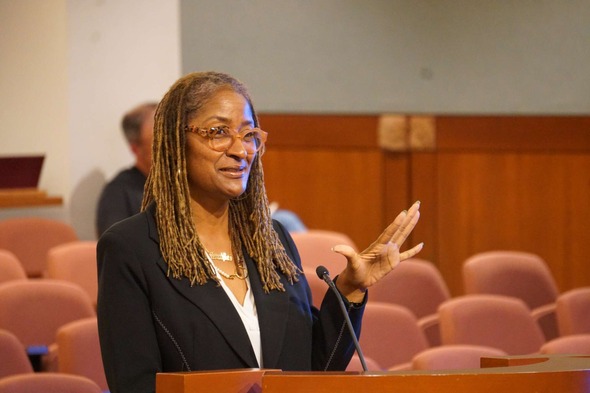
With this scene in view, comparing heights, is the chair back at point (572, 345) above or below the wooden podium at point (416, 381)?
below

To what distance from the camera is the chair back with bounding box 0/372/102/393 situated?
9.60 ft

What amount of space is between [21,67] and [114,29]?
63 centimetres

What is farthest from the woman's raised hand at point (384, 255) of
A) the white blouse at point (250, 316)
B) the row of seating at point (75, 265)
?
the row of seating at point (75, 265)

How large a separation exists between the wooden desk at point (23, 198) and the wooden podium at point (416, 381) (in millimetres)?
4986

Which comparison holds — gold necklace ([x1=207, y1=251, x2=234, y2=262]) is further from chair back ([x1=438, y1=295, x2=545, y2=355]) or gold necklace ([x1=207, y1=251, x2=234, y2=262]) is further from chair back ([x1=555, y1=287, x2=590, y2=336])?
chair back ([x1=555, y1=287, x2=590, y2=336])

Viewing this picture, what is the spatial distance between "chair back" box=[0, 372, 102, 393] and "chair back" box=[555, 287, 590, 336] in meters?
2.56

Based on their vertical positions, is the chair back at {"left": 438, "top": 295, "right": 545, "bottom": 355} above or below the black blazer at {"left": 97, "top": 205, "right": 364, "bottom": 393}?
below

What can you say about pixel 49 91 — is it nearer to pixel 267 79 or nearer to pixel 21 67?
pixel 21 67

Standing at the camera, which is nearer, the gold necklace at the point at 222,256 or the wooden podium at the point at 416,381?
the wooden podium at the point at 416,381

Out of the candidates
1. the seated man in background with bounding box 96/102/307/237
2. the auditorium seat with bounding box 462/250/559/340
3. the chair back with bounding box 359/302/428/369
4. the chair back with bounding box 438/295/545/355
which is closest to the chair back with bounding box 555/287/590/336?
the chair back with bounding box 438/295/545/355

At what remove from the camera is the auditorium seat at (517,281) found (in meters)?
5.47

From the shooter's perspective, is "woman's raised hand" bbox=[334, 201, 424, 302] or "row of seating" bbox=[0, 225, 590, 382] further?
"row of seating" bbox=[0, 225, 590, 382]

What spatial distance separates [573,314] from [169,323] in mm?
3220

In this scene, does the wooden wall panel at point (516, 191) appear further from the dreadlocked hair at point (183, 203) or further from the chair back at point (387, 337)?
the dreadlocked hair at point (183, 203)
